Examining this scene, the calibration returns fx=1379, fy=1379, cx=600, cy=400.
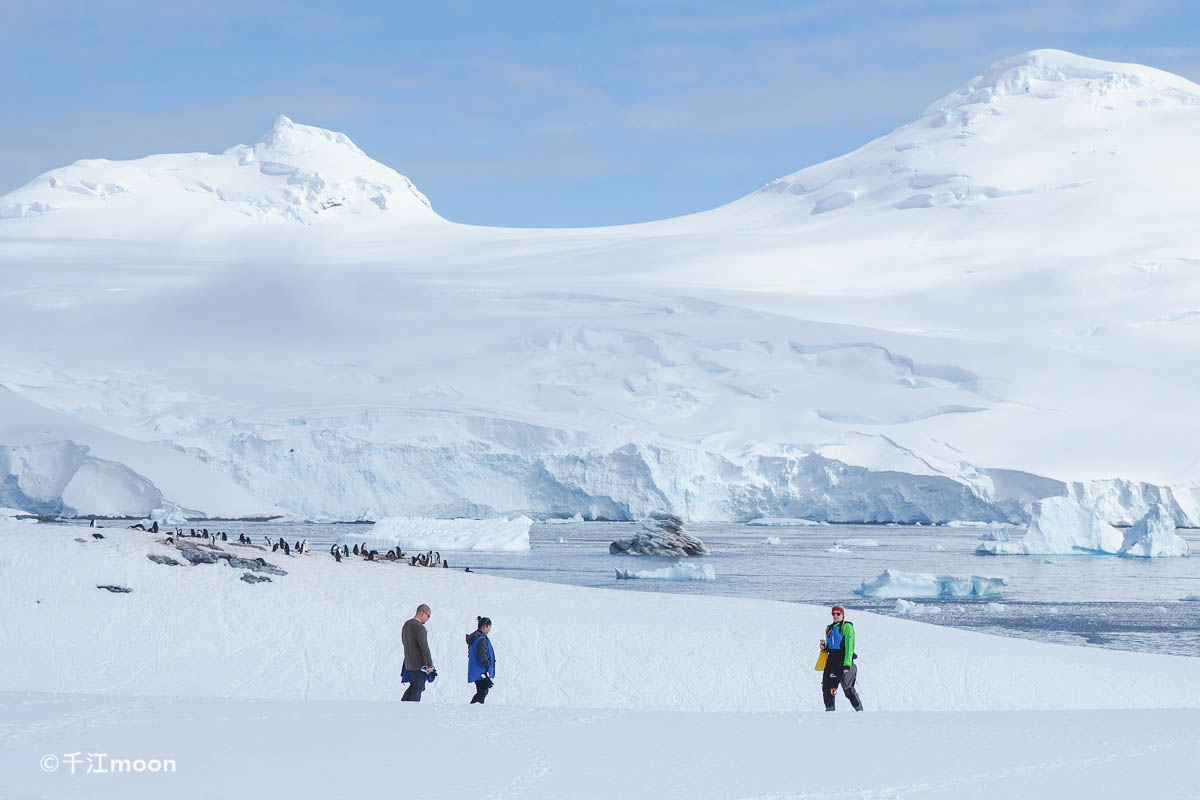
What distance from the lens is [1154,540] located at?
5088 cm

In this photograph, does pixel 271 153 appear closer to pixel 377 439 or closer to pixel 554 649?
pixel 377 439

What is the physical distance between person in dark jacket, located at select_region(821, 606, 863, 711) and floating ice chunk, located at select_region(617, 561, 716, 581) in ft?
77.5

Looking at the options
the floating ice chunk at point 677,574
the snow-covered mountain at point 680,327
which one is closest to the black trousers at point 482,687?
the floating ice chunk at point 677,574

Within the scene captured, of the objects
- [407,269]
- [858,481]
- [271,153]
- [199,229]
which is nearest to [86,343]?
[407,269]

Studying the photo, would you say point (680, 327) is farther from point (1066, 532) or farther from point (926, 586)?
point (926, 586)

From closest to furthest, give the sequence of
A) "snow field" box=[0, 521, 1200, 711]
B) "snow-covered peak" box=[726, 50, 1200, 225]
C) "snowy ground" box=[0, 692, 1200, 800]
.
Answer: "snowy ground" box=[0, 692, 1200, 800], "snow field" box=[0, 521, 1200, 711], "snow-covered peak" box=[726, 50, 1200, 225]

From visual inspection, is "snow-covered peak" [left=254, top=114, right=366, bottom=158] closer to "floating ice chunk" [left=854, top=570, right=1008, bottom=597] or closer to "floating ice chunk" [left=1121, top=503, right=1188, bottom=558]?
"floating ice chunk" [left=1121, top=503, right=1188, bottom=558]

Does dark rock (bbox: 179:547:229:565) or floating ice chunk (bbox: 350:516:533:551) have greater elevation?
dark rock (bbox: 179:547:229:565)

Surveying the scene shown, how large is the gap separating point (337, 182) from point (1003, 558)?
328ft

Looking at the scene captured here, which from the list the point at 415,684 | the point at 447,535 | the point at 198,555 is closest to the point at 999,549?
the point at 447,535

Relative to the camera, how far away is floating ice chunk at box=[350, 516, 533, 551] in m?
47.9

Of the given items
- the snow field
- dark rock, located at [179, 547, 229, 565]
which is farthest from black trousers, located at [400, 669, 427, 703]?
→ dark rock, located at [179, 547, 229, 565]

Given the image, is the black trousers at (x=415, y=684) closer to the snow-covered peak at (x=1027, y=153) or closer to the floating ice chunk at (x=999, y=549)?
the floating ice chunk at (x=999, y=549)

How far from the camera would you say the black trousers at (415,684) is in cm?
1028
